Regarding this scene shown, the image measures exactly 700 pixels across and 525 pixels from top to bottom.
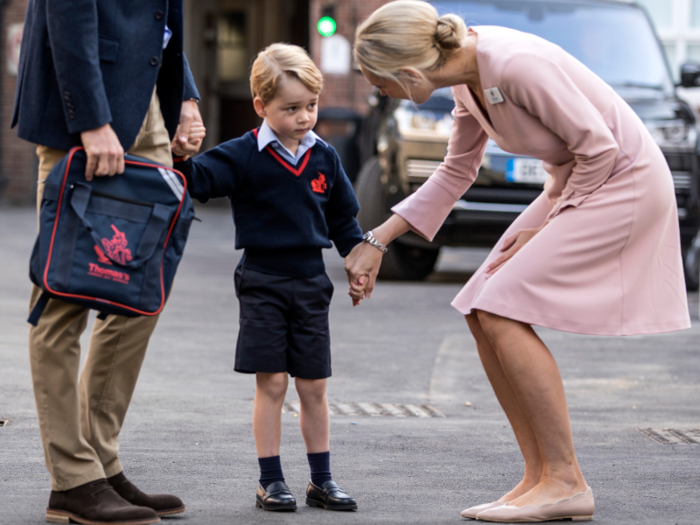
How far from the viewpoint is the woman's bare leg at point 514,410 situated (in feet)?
10.7

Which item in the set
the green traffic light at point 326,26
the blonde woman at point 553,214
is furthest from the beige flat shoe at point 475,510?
the green traffic light at point 326,26

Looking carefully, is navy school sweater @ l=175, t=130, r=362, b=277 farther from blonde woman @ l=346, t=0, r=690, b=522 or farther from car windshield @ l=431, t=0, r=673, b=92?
car windshield @ l=431, t=0, r=673, b=92

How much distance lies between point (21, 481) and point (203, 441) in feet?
2.61

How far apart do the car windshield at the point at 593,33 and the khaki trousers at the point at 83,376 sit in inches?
249

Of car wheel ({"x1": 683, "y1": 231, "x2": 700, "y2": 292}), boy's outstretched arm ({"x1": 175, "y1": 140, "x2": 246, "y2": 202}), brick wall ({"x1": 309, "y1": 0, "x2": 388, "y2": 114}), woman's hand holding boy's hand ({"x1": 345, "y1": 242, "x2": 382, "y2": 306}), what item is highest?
boy's outstretched arm ({"x1": 175, "y1": 140, "x2": 246, "y2": 202})

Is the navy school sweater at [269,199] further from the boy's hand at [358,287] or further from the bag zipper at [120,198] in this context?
the bag zipper at [120,198]

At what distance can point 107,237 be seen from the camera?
279 centimetres

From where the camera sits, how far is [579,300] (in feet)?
10.3

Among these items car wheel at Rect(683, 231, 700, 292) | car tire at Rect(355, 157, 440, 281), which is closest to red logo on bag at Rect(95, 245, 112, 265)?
car tire at Rect(355, 157, 440, 281)

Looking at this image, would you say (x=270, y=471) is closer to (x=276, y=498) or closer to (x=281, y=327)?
(x=276, y=498)

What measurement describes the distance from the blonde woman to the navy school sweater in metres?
0.38

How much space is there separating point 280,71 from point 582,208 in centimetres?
94

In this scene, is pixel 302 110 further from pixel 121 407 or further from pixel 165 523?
pixel 165 523

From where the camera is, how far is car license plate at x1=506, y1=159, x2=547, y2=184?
8367 millimetres
